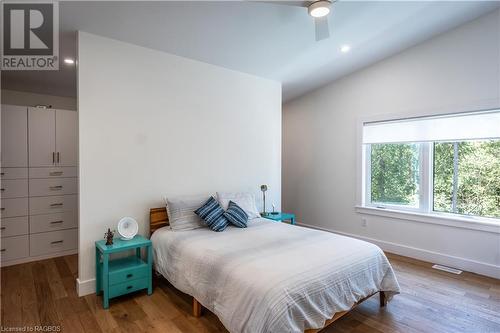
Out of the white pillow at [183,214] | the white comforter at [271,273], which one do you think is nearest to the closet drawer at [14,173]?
the white pillow at [183,214]

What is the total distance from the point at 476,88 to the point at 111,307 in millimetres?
4684

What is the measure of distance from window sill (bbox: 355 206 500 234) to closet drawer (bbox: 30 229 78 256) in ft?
14.5

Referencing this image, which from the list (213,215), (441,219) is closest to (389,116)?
(441,219)

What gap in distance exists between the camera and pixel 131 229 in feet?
9.38

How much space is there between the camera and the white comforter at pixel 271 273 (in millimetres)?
1728

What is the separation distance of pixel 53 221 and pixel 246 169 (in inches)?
110

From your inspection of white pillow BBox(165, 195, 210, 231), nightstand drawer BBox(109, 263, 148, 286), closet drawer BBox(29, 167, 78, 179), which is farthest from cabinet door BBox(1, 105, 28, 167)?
nightstand drawer BBox(109, 263, 148, 286)

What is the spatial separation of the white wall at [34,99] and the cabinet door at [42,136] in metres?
0.86

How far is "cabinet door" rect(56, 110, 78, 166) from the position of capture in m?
3.82

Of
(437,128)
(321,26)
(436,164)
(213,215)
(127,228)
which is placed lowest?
(127,228)

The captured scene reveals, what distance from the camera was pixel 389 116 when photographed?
4055mm

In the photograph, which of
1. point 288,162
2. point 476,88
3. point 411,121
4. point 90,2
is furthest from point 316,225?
point 90,2

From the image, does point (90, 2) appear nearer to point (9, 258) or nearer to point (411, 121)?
point (9, 258)

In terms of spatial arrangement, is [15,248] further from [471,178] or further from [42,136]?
[471,178]
